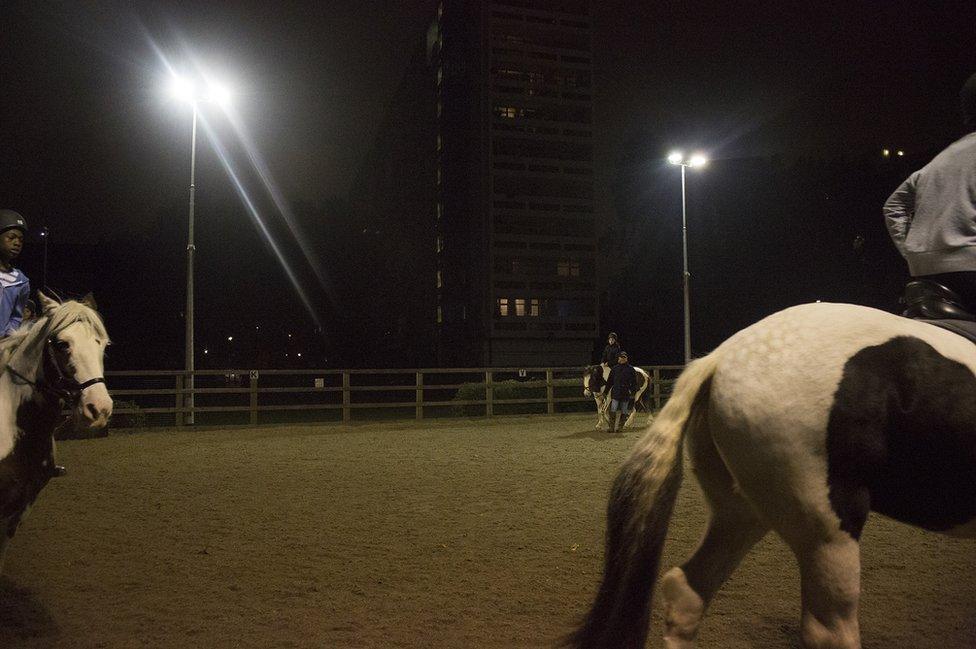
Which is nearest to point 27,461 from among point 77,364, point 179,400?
point 77,364

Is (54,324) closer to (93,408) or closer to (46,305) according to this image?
(46,305)

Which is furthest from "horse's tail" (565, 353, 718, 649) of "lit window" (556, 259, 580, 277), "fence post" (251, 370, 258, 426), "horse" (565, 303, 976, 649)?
"lit window" (556, 259, 580, 277)

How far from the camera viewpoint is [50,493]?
27.4 feet

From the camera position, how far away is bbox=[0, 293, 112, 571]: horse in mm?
3857

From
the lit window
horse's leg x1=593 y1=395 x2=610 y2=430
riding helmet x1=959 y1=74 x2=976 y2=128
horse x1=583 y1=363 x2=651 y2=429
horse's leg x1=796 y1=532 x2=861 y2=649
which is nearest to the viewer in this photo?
horse's leg x1=796 y1=532 x2=861 y2=649

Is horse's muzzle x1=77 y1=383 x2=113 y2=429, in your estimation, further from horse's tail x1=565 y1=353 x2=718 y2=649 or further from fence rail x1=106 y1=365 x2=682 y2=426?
fence rail x1=106 y1=365 x2=682 y2=426

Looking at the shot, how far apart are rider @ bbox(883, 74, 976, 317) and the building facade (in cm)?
4972

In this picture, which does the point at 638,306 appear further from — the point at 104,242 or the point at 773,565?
the point at 773,565

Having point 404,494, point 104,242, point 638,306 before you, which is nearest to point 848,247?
point 638,306

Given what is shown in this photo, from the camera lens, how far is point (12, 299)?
180 inches

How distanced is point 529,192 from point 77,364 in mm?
54488

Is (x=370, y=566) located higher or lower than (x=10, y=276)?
lower

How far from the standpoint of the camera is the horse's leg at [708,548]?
9.27ft

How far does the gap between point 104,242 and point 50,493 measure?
1419 inches
